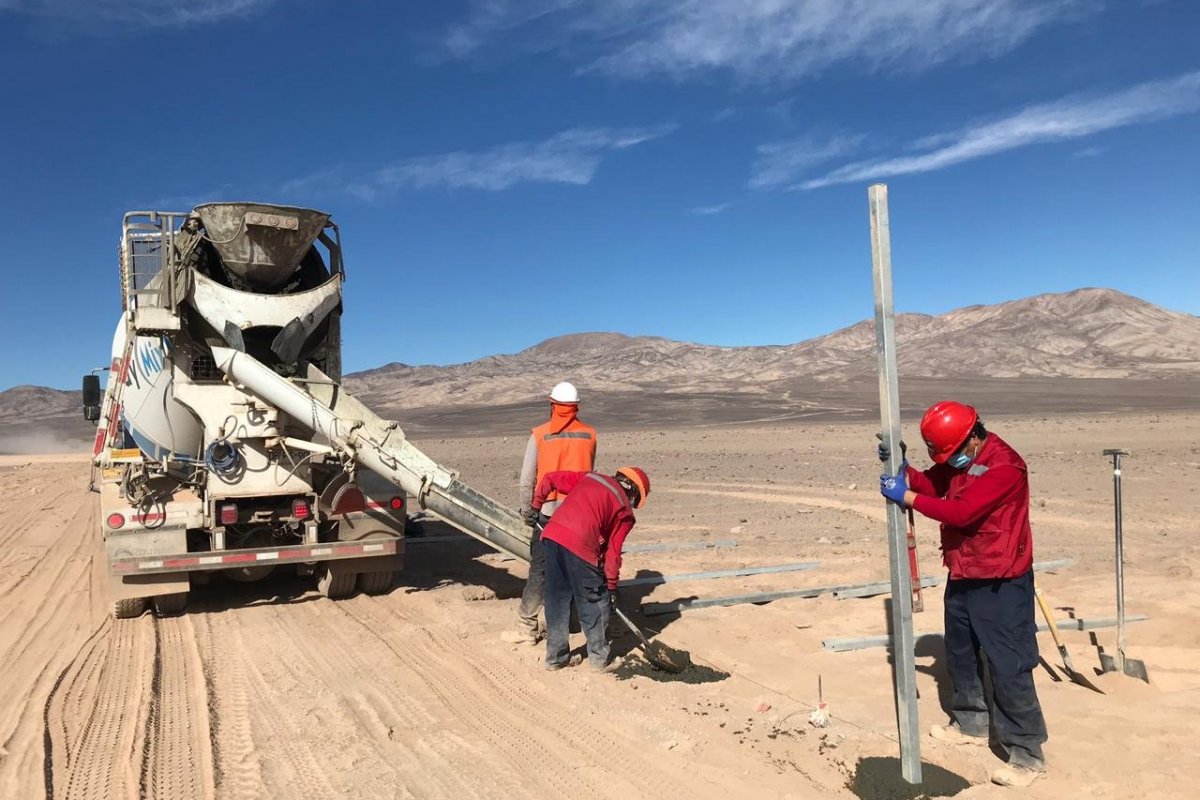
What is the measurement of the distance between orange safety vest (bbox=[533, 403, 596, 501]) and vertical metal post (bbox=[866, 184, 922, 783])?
314cm

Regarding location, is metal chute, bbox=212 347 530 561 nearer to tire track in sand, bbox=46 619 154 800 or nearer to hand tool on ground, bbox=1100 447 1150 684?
tire track in sand, bbox=46 619 154 800

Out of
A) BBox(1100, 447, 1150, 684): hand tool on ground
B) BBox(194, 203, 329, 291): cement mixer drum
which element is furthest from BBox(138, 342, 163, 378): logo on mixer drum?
BBox(1100, 447, 1150, 684): hand tool on ground

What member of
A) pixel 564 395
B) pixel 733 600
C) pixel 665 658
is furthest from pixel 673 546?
pixel 665 658

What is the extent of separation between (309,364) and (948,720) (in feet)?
20.0

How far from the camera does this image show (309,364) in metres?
7.84

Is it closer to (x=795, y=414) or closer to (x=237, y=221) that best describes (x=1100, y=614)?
(x=237, y=221)

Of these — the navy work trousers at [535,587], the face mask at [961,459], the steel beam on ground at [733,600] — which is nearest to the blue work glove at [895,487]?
the face mask at [961,459]

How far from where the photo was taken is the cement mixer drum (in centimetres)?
739

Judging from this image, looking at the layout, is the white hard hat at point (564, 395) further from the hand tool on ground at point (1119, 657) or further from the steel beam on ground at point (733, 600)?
the hand tool on ground at point (1119, 657)

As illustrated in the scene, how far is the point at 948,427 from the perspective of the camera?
4.14 m

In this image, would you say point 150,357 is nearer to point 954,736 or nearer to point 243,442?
point 243,442

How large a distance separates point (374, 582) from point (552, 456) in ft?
9.67

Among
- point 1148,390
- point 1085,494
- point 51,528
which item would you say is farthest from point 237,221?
point 1148,390

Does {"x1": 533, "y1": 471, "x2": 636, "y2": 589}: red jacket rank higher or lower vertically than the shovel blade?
higher
